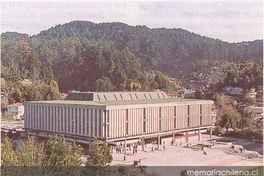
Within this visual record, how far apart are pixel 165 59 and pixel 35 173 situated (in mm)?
11304

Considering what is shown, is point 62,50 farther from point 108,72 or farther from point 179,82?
point 179,82

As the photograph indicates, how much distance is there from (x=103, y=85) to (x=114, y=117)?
5.59m

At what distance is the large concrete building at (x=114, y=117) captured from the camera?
24.9ft

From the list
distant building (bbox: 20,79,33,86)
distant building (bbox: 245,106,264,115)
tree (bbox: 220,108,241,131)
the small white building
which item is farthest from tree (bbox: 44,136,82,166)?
distant building (bbox: 20,79,33,86)

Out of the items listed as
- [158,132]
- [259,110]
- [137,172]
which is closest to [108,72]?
[259,110]

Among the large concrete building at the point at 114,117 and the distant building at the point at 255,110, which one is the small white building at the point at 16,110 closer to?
the large concrete building at the point at 114,117

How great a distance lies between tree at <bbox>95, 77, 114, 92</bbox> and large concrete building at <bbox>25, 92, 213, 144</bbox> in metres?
3.52

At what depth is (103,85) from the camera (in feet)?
43.0

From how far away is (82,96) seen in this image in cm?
891

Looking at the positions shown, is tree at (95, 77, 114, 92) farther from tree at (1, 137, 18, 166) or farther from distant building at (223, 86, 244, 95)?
tree at (1, 137, 18, 166)

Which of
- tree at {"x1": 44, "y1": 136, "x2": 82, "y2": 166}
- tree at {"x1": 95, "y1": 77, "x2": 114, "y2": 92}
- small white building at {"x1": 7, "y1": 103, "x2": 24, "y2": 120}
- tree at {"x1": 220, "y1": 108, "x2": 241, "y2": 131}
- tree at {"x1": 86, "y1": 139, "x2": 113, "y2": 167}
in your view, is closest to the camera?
tree at {"x1": 44, "y1": 136, "x2": 82, "y2": 166}

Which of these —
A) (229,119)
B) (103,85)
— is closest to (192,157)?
(229,119)

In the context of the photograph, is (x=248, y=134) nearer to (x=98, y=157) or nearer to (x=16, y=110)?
(x=98, y=157)

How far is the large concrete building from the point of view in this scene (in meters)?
7.58
